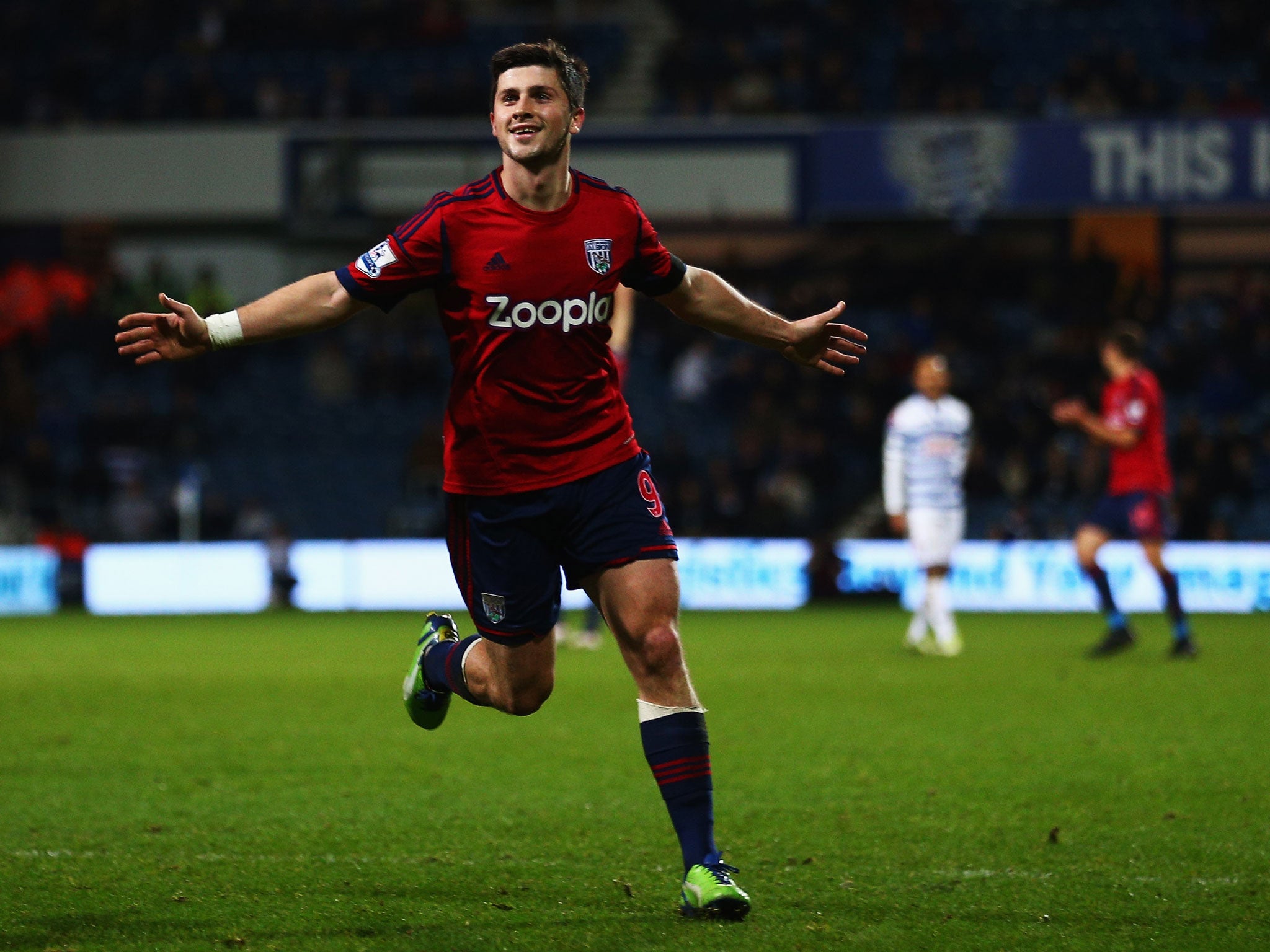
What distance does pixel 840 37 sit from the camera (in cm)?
2842

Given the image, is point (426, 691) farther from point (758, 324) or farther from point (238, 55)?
point (238, 55)

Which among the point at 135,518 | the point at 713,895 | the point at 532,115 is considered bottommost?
the point at 713,895

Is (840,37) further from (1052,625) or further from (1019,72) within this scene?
(1052,625)

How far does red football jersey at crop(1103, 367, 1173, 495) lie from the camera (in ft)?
40.4

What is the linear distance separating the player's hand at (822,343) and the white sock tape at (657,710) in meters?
1.10

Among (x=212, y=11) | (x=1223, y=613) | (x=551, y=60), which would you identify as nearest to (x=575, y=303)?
(x=551, y=60)

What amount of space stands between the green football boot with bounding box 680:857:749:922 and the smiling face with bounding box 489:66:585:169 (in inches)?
78.4

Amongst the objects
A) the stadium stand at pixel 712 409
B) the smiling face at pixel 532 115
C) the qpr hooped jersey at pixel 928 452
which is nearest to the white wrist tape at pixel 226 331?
the smiling face at pixel 532 115

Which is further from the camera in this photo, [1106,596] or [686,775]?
[1106,596]

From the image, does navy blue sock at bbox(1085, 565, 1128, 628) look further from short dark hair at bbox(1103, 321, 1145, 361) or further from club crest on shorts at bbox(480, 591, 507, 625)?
club crest on shorts at bbox(480, 591, 507, 625)

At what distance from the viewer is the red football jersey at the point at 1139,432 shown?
40.4ft

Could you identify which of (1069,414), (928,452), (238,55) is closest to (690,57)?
(238,55)

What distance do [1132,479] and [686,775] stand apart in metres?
8.55

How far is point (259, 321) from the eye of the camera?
469cm
